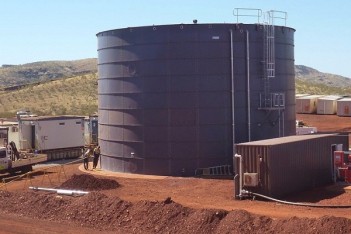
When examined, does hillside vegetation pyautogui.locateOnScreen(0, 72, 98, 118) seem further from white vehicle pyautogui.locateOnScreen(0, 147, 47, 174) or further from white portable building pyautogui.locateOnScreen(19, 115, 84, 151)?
white vehicle pyautogui.locateOnScreen(0, 147, 47, 174)

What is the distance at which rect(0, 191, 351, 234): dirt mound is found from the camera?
15.0 metres

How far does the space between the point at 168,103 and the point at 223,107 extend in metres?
3.00

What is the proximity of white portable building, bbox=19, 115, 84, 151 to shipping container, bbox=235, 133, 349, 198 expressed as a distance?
1923 centimetres

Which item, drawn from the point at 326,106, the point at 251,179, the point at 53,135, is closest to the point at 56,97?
the point at 326,106

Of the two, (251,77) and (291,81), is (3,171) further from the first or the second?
(291,81)

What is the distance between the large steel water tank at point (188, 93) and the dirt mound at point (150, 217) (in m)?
9.32

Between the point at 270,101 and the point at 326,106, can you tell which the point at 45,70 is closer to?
the point at 326,106

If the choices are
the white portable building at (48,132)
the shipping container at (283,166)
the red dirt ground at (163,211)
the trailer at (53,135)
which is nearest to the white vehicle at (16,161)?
the red dirt ground at (163,211)

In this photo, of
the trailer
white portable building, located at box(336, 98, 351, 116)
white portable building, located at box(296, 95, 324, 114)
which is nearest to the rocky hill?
white portable building, located at box(296, 95, 324, 114)

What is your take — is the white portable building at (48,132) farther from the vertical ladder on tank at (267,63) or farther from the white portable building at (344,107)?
the white portable building at (344,107)

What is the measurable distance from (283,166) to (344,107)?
44218 millimetres

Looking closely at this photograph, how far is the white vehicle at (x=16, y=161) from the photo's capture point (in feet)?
96.8

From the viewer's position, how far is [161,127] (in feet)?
96.0

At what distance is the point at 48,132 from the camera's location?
3744cm
